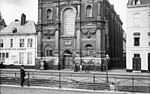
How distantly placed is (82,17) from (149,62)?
1457cm

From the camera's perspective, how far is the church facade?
37.6 m

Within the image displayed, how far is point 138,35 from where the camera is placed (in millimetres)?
34250

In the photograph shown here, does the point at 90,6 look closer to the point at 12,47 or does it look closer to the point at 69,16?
the point at 69,16

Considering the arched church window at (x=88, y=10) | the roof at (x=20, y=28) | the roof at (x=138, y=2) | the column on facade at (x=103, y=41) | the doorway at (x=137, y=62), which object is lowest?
the doorway at (x=137, y=62)

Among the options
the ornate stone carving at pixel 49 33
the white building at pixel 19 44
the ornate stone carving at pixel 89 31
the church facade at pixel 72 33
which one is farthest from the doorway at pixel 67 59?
the white building at pixel 19 44

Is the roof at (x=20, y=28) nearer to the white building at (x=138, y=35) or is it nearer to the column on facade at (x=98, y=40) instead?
the column on facade at (x=98, y=40)

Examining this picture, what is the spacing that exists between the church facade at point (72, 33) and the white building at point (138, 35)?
16.0 ft

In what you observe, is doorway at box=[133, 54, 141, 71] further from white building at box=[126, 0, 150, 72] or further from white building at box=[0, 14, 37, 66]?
white building at box=[0, 14, 37, 66]

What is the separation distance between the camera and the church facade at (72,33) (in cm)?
3756

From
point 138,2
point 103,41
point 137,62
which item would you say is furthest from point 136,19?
point 137,62

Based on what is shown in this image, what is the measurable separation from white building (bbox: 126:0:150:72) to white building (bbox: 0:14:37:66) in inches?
773

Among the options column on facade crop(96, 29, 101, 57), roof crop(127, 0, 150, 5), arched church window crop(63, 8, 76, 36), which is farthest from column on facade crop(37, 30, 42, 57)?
roof crop(127, 0, 150, 5)

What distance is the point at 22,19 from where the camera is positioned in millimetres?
46906

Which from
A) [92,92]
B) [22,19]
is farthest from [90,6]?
[92,92]
